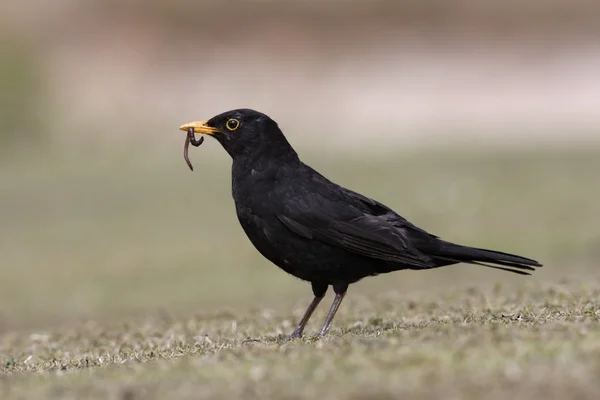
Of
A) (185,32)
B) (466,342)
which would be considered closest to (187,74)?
(185,32)

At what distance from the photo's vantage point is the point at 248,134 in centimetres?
758

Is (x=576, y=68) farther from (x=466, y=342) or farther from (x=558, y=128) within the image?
(x=466, y=342)

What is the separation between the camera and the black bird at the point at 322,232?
7.01m

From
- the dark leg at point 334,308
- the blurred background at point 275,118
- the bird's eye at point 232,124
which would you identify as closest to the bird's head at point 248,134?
the bird's eye at point 232,124

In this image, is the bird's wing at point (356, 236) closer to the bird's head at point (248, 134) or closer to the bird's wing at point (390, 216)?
the bird's wing at point (390, 216)

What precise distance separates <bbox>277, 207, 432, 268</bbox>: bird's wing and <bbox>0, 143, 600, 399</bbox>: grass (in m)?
0.48

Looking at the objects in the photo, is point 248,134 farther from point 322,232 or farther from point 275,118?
point 275,118

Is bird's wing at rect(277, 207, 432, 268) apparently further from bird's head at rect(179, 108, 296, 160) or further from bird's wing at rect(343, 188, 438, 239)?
bird's head at rect(179, 108, 296, 160)

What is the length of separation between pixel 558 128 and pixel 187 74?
1147cm

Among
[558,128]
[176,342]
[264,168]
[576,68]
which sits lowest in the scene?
[176,342]

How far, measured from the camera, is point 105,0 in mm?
36469

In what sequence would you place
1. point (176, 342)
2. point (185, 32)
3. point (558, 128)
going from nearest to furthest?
1. point (176, 342)
2. point (558, 128)
3. point (185, 32)

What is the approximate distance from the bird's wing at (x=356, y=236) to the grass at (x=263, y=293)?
0.48 m

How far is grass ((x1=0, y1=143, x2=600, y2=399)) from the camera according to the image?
16.8 feet
